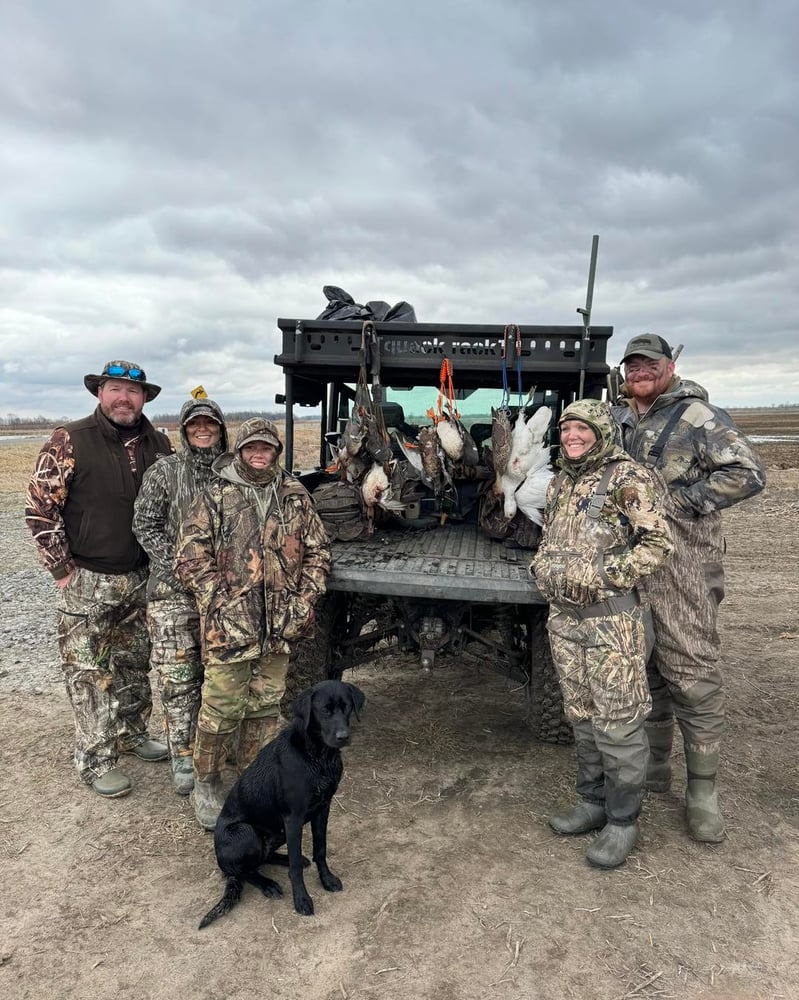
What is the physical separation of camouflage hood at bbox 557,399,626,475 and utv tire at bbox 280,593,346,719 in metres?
1.61

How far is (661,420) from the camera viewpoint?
333 centimetres

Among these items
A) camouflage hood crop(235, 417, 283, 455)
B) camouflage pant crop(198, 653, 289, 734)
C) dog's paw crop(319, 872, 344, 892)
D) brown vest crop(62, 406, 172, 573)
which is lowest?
dog's paw crop(319, 872, 344, 892)

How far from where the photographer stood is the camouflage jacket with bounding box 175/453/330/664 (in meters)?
3.13

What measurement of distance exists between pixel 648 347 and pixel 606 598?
1211 millimetres

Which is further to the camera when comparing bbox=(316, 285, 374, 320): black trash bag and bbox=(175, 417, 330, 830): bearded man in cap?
bbox=(316, 285, 374, 320): black trash bag

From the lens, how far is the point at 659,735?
11.8 ft

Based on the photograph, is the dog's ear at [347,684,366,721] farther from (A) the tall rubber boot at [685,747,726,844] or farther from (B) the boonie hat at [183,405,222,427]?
(A) the tall rubber boot at [685,747,726,844]

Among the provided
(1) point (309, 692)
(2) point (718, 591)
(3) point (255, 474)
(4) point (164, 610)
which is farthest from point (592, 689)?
(4) point (164, 610)

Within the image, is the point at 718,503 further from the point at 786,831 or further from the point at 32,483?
the point at 32,483

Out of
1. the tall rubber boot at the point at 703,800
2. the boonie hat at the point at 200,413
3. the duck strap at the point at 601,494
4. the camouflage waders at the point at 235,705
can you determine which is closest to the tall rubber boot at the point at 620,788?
the tall rubber boot at the point at 703,800

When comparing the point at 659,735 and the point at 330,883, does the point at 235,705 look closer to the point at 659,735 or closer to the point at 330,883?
the point at 330,883

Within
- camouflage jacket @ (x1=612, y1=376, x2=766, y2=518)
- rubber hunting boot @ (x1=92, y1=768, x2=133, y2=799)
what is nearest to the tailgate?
camouflage jacket @ (x1=612, y1=376, x2=766, y2=518)

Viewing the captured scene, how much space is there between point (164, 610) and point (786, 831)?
10.2 feet

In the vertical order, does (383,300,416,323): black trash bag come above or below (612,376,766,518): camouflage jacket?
above
